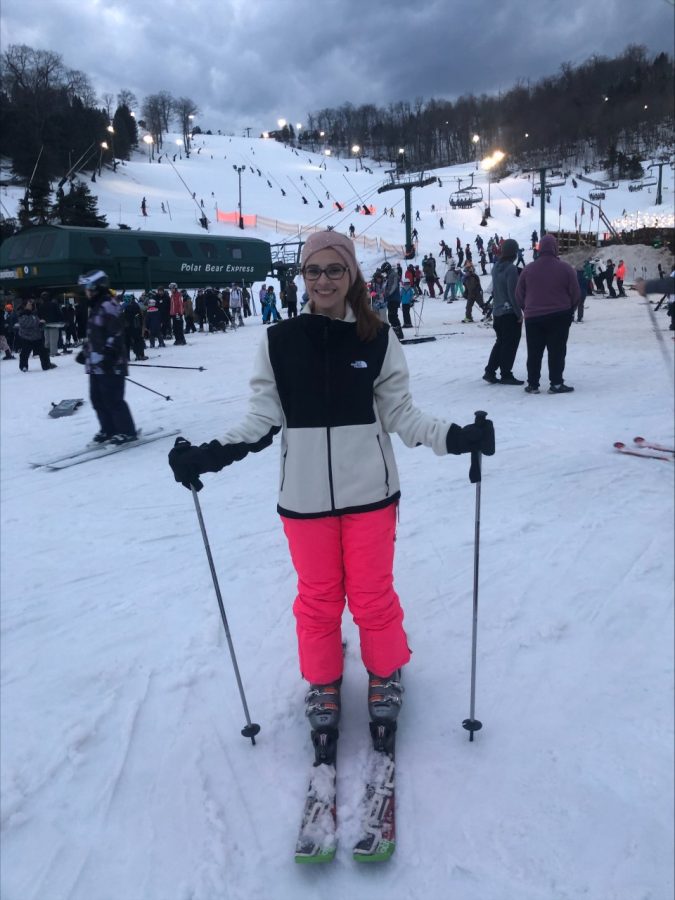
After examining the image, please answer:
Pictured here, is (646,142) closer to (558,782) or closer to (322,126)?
(322,126)

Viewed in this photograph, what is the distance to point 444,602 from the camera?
2941 mm

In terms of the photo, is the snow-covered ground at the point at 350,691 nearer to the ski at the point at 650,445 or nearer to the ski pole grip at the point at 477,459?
the ski at the point at 650,445

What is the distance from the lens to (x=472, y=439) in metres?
1.94

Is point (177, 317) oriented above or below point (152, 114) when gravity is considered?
below

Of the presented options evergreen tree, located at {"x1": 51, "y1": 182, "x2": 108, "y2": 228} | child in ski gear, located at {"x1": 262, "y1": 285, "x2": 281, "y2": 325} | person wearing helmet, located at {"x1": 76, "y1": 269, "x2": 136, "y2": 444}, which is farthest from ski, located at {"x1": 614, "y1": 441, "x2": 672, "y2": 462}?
evergreen tree, located at {"x1": 51, "y1": 182, "x2": 108, "y2": 228}

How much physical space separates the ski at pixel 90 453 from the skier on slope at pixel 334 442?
4.34m

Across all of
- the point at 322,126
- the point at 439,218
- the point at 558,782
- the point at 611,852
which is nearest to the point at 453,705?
the point at 558,782

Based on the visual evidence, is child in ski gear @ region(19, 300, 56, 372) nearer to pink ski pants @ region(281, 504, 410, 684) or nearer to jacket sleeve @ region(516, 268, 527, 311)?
jacket sleeve @ region(516, 268, 527, 311)

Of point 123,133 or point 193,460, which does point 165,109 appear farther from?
point 193,460

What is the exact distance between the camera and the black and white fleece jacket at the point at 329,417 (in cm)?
195

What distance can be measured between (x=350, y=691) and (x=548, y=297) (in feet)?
16.3

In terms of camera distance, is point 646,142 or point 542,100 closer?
point 646,142

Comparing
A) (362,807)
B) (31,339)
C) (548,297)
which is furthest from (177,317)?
(362,807)

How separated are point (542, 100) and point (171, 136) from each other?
2291 inches
